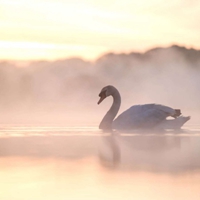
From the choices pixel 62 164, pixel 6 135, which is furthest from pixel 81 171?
pixel 6 135

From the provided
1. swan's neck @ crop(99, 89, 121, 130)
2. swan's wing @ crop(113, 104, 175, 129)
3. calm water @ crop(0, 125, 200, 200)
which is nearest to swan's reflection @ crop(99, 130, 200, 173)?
calm water @ crop(0, 125, 200, 200)

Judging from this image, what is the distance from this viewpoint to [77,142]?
47.4 ft

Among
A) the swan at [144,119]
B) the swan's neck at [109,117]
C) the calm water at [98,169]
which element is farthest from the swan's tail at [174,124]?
the calm water at [98,169]

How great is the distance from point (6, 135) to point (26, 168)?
7.10m

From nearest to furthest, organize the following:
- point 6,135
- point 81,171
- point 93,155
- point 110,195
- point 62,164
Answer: point 110,195
point 81,171
point 62,164
point 93,155
point 6,135

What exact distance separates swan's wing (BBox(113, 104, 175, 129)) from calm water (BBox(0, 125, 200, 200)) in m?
4.53

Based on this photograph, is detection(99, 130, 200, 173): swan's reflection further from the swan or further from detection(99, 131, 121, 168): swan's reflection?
the swan

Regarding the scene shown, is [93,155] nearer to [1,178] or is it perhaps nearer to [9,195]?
[1,178]

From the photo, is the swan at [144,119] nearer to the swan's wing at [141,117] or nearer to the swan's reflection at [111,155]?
the swan's wing at [141,117]

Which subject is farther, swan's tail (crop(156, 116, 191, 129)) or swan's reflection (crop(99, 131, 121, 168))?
swan's tail (crop(156, 116, 191, 129))

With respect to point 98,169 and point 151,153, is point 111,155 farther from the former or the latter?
point 98,169

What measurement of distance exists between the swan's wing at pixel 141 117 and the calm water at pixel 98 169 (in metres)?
4.53

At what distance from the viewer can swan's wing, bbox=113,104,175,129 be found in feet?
64.6

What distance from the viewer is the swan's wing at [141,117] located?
19.7m
